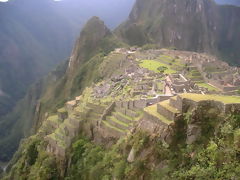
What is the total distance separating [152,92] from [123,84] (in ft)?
28.7

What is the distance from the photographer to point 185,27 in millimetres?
167375

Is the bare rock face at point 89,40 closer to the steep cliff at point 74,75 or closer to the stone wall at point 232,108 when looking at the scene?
the steep cliff at point 74,75

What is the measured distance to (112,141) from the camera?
2628 centimetres

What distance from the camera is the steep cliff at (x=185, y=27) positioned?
480 ft

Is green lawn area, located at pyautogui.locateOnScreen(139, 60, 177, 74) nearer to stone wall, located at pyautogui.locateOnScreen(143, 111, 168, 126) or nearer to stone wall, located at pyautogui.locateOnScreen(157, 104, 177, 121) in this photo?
stone wall, located at pyautogui.locateOnScreen(143, 111, 168, 126)

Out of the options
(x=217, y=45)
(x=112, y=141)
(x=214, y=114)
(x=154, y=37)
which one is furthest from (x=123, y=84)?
(x=217, y=45)

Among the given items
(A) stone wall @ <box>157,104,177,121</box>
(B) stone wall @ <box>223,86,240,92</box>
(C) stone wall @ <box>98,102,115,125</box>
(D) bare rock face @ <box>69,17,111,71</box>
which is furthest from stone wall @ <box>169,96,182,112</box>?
(D) bare rock face @ <box>69,17,111,71</box>

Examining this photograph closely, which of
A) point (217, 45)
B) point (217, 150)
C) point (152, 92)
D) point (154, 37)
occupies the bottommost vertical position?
point (217, 45)

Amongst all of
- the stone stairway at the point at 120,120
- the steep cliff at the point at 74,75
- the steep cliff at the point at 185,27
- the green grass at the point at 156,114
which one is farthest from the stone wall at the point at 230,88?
the steep cliff at the point at 185,27

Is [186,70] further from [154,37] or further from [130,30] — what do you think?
[154,37]

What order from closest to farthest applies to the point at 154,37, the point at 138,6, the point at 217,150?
the point at 217,150 < the point at 154,37 < the point at 138,6

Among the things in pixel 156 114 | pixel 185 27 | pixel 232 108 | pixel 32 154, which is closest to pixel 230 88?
pixel 32 154

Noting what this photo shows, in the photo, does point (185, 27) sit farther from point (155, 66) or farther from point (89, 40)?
point (155, 66)

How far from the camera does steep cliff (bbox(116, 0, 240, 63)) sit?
480 ft
